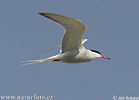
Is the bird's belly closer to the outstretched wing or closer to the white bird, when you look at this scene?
the white bird

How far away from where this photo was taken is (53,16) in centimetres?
545

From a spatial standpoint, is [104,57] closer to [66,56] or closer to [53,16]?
[66,56]

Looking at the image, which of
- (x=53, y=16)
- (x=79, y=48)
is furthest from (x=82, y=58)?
(x=53, y=16)

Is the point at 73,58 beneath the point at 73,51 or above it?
beneath

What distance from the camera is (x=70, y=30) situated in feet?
20.9

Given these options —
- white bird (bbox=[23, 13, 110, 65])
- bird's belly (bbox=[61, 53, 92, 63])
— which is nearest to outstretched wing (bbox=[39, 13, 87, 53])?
white bird (bbox=[23, 13, 110, 65])

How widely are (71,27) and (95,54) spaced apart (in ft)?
4.42

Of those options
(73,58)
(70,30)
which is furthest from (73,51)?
(70,30)

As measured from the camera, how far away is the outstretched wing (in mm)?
5644

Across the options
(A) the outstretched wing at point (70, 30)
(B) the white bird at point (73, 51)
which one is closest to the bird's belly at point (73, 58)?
(B) the white bird at point (73, 51)

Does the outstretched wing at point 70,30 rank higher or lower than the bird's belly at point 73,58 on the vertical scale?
higher

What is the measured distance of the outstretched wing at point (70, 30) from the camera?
564 centimetres

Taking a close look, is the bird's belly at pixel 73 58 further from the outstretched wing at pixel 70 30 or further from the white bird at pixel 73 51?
the outstretched wing at pixel 70 30

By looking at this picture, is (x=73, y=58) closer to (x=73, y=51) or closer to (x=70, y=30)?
(x=73, y=51)
